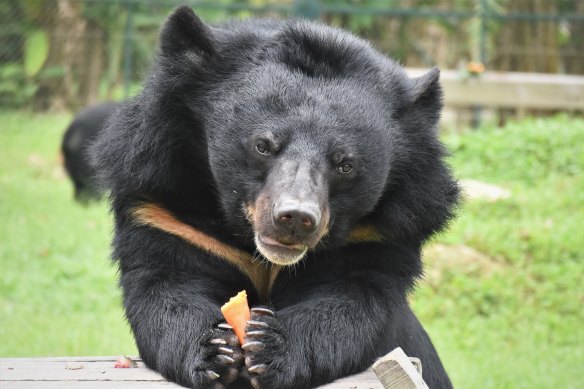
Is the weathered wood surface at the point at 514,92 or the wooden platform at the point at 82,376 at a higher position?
the wooden platform at the point at 82,376

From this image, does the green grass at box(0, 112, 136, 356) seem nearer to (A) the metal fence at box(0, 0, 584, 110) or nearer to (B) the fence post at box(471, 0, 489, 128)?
(A) the metal fence at box(0, 0, 584, 110)

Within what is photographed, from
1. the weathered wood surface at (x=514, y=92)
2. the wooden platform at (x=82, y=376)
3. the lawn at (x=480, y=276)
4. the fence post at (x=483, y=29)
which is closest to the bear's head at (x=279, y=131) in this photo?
the wooden platform at (x=82, y=376)

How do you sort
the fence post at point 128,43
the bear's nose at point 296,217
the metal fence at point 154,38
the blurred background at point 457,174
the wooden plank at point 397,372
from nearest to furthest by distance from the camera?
the wooden plank at point 397,372 < the bear's nose at point 296,217 < the blurred background at point 457,174 < the fence post at point 128,43 < the metal fence at point 154,38

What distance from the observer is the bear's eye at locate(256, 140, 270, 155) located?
3.65 m

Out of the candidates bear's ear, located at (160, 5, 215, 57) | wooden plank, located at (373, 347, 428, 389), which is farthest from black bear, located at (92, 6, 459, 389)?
wooden plank, located at (373, 347, 428, 389)

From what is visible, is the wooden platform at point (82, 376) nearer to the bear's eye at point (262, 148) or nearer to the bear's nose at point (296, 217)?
the bear's nose at point (296, 217)

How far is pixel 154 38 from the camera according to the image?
1536 cm

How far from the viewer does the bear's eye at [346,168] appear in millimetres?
→ 3668

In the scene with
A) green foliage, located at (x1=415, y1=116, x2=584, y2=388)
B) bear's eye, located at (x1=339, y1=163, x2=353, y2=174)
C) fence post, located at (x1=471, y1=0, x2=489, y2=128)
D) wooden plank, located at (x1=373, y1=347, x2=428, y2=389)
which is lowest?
green foliage, located at (x1=415, y1=116, x2=584, y2=388)

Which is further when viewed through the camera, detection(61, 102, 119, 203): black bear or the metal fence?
the metal fence

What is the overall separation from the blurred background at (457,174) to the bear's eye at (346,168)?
2.47 ft

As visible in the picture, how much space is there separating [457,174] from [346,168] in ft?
20.4

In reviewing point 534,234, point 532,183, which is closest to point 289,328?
point 534,234

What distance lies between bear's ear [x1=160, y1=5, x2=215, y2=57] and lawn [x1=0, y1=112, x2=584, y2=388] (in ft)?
8.79
